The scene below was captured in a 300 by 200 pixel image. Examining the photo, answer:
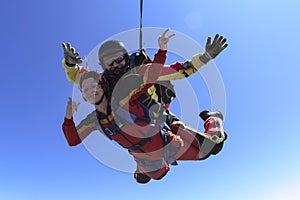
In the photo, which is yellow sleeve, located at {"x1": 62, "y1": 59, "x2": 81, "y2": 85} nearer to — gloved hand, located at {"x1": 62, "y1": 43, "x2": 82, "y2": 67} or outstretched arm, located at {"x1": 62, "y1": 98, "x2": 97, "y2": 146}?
gloved hand, located at {"x1": 62, "y1": 43, "x2": 82, "y2": 67}

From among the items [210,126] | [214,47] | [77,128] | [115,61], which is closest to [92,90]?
[115,61]

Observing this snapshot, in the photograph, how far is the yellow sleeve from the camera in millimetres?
3571

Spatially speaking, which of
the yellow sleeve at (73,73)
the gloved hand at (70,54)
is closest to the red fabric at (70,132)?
the yellow sleeve at (73,73)

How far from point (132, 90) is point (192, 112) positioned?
34.8 inches

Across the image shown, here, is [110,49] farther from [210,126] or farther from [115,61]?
[210,126]

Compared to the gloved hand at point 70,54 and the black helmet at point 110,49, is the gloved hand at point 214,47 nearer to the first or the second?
the black helmet at point 110,49

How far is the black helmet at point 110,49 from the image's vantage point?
330 centimetres

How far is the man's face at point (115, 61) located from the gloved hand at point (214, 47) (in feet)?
2.79

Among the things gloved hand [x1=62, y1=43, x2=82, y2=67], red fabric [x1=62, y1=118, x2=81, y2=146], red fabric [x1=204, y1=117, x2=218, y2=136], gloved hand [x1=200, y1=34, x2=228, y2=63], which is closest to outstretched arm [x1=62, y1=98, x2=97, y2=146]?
red fabric [x1=62, y1=118, x2=81, y2=146]

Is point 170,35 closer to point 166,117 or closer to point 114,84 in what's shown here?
point 114,84

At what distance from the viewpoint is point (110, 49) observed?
10.9 feet

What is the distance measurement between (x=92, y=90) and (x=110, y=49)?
464mm

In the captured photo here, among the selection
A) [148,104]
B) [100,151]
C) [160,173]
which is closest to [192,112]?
[148,104]

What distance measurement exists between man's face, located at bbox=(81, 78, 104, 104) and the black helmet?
0.21 m
